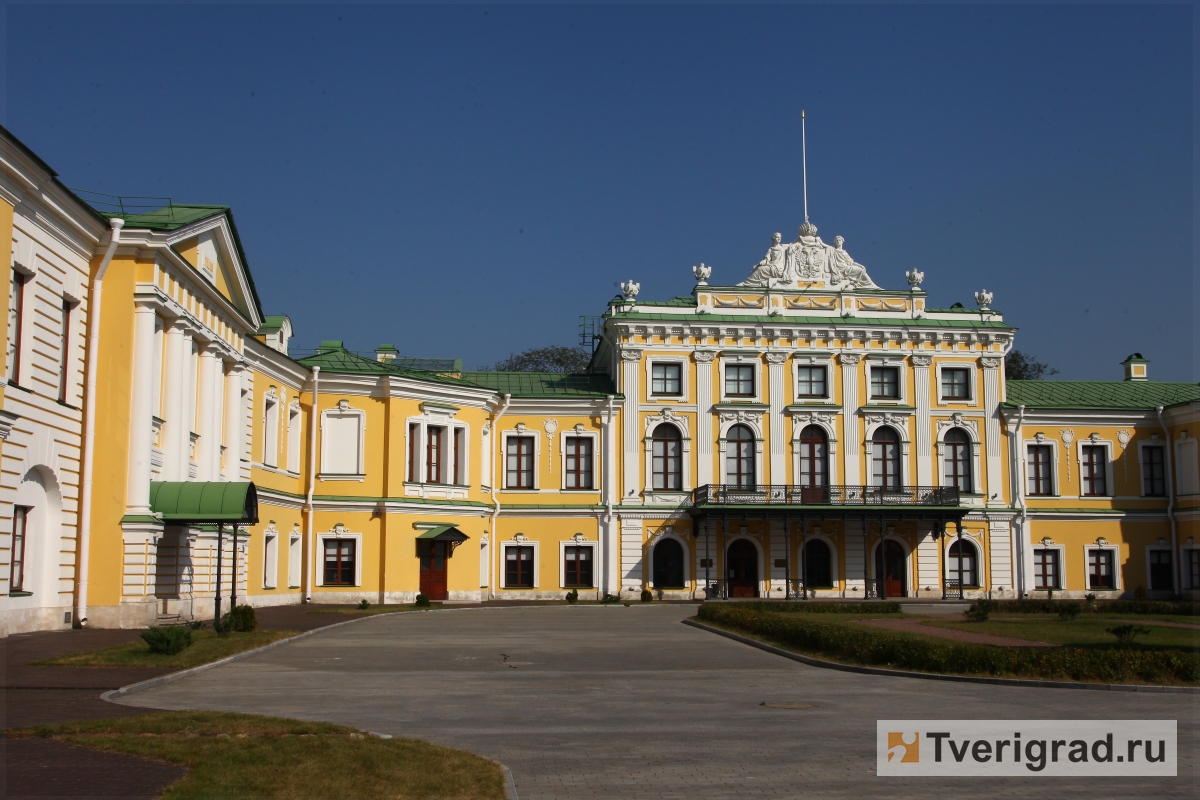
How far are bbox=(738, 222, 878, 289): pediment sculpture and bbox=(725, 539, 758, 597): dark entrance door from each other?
1140 cm

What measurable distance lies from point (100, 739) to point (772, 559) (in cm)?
3894

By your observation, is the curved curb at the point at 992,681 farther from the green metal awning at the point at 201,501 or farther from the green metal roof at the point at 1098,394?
the green metal roof at the point at 1098,394

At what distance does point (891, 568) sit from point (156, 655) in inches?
1412

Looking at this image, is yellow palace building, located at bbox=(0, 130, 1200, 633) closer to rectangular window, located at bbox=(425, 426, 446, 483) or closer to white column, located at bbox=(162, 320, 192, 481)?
rectangular window, located at bbox=(425, 426, 446, 483)

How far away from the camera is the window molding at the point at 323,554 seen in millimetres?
42656

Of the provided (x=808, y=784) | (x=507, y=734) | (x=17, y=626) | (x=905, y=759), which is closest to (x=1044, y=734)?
(x=905, y=759)

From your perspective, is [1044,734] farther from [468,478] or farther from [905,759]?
[468,478]

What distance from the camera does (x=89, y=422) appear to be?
1000 inches

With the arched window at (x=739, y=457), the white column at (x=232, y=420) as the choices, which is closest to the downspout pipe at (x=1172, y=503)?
the arched window at (x=739, y=457)

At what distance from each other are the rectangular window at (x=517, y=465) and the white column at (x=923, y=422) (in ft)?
54.4

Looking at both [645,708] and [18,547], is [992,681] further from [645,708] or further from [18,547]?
[18,547]

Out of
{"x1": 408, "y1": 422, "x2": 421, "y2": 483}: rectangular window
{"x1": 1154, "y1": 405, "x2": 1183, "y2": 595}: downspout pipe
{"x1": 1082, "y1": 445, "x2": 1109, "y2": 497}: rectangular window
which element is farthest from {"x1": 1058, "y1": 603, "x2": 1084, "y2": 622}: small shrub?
{"x1": 408, "y1": 422, "x2": 421, "y2": 483}: rectangular window

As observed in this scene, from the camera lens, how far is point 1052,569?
1948 inches

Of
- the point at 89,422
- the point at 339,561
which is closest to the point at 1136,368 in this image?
the point at 339,561
